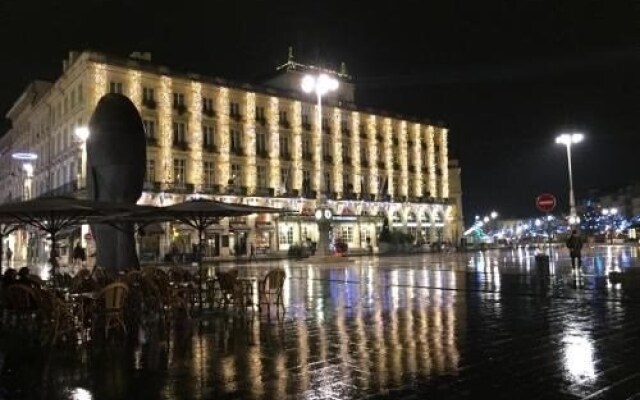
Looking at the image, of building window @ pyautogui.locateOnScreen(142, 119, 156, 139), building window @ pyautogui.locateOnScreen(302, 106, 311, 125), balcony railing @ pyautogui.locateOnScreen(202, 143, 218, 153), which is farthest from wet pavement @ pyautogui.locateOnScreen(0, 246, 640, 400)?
building window @ pyautogui.locateOnScreen(302, 106, 311, 125)

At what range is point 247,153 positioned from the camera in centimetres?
6206

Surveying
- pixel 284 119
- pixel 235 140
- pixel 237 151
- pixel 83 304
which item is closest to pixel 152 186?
pixel 237 151

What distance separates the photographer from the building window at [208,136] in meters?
59.3

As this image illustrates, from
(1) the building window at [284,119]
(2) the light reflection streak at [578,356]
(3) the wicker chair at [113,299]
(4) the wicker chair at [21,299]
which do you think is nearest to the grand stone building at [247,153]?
(1) the building window at [284,119]

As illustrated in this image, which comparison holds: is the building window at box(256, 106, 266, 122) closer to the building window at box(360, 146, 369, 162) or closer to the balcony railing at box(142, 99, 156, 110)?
the balcony railing at box(142, 99, 156, 110)

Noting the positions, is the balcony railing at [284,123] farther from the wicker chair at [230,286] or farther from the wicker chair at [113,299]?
the wicker chair at [113,299]

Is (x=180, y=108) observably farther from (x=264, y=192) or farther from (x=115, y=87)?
(x=264, y=192)

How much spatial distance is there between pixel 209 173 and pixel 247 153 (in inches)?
186

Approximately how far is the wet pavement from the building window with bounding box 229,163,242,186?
152 feet

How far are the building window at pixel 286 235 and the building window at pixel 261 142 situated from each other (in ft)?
24.8

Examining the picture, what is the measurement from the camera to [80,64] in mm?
52156

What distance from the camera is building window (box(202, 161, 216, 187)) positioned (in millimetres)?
58506

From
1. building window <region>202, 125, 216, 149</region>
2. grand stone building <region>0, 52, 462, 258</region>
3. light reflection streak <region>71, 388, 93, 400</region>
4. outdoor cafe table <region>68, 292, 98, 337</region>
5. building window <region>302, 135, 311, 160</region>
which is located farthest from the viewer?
building window <region>302, 135, 311, 160</region>

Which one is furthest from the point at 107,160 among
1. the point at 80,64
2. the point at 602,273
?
the point at 80,64
